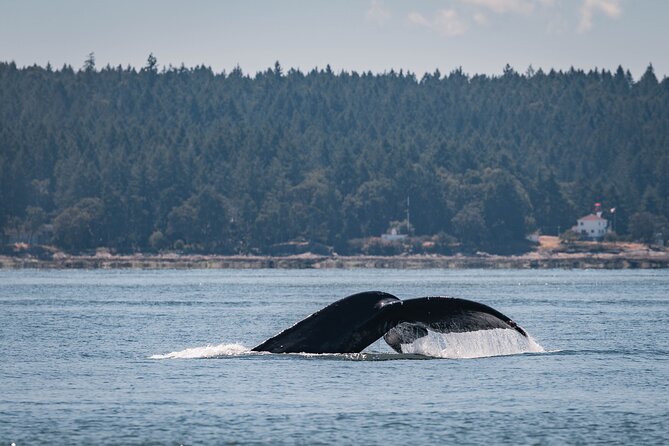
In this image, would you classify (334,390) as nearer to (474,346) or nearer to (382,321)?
(382,321)

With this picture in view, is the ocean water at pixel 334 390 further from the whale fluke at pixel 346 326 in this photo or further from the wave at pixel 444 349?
the whale fluke at pixel 346 326

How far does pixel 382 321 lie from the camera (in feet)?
121

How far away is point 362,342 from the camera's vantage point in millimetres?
37344

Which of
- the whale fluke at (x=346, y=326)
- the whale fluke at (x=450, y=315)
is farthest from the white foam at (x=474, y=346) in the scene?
the whale fluke at (x=450, y=315)

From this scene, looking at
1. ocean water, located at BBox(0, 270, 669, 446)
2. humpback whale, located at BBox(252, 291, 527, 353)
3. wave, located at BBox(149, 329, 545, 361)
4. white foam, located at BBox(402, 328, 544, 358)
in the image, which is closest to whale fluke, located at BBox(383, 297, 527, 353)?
humpback whale, located at BBox(252, 291, 527, 353)

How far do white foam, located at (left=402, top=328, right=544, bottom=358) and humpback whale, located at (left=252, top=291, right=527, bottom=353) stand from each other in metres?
5.68

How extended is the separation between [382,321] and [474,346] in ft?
37.7

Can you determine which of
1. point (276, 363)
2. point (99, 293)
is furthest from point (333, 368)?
point (99, 293)

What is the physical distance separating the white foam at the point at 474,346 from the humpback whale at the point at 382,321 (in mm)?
5675

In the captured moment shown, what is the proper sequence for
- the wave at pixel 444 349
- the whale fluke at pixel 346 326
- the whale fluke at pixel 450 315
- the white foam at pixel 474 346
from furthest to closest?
the white foam at pixel 474 346 → the wave at pixel 444 349 → the whale fluke at pixel 346 326 → the whale fluke at pixel 450 315

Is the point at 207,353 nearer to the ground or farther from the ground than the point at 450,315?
nearer to the ground

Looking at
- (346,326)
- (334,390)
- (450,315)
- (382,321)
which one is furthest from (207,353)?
(450,315)

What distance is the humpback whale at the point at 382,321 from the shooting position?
1414 inches

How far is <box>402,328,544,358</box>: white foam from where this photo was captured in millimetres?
45909
